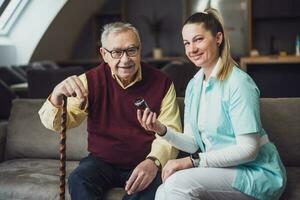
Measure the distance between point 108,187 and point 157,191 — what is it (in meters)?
0.32

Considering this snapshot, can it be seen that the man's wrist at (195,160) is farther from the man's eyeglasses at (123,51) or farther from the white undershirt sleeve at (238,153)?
the man's eyeglasses at (123,51)

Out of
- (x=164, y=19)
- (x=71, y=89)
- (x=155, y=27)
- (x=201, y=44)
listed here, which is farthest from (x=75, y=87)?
(x=164, y=19)

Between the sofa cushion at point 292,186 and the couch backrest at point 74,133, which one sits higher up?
the couch backrest at point 74,133

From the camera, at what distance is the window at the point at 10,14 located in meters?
6.02

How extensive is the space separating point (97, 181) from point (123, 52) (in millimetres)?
570

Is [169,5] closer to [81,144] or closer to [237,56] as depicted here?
[237,56]

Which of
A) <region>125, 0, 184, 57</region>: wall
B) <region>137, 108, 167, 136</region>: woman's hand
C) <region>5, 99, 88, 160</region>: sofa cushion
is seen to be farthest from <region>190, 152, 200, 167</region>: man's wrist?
<region>125, 0, 184, 57</region>: wall

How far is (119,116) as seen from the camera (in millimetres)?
1965

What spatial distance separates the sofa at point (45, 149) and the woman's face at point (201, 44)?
1.90 ft

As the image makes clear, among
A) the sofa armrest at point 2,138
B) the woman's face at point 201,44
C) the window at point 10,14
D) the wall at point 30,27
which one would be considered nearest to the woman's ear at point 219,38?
the woman's face at point 201,44

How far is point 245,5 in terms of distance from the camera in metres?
6.38

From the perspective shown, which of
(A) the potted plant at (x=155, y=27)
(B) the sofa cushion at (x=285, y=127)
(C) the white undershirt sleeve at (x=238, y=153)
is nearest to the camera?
(C) the white undershirt sleeve at (x=238, y=153)

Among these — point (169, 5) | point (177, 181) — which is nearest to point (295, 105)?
point (177, 181)

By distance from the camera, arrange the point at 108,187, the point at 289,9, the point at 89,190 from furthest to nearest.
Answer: the point at 289,9 < the point at 108,187 < the point at 89,190
